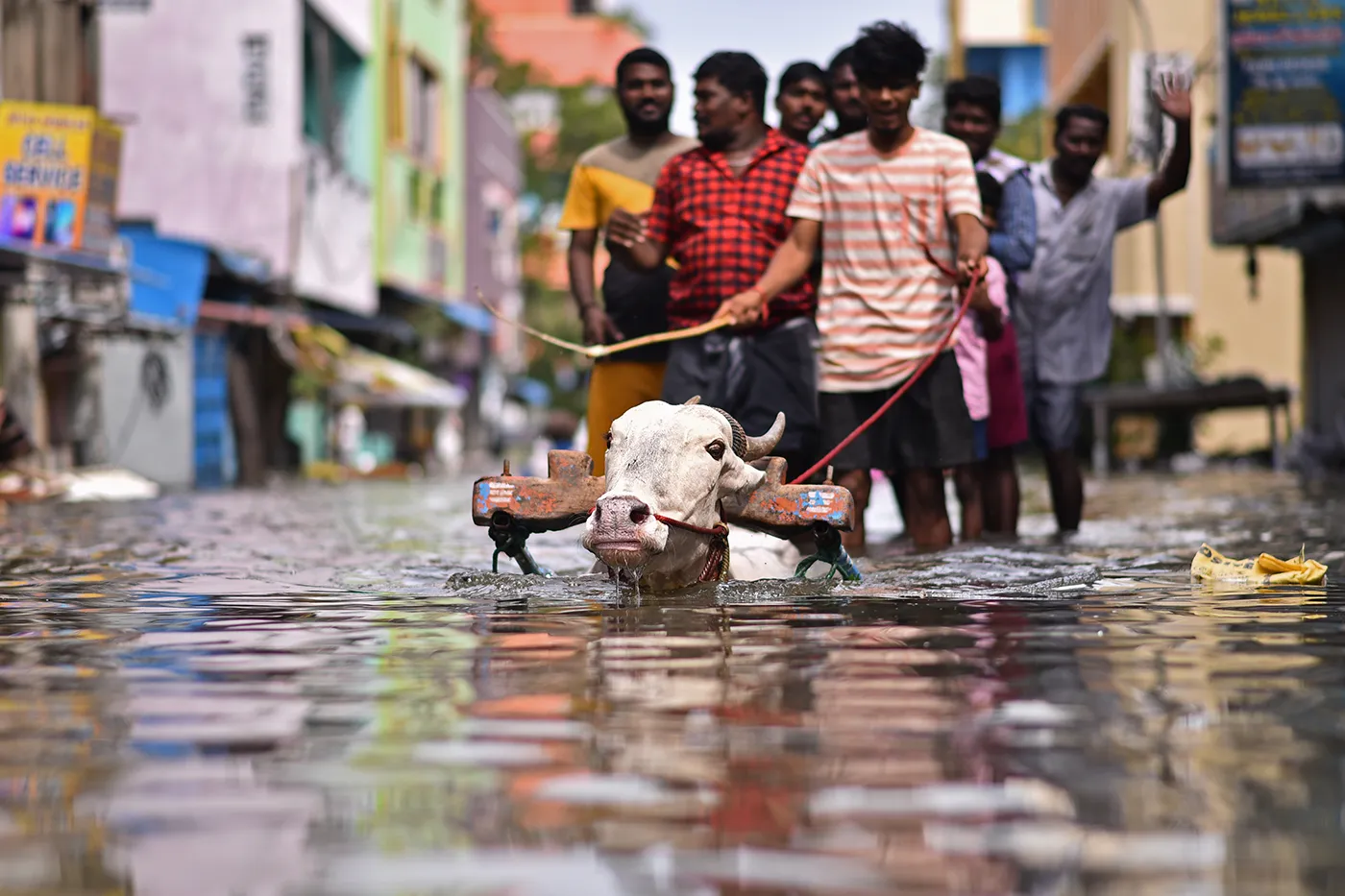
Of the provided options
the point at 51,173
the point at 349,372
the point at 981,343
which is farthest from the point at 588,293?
the point at 349,372

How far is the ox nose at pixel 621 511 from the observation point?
632cm

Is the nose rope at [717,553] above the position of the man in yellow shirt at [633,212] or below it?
below

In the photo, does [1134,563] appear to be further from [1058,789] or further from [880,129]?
[1058,789]

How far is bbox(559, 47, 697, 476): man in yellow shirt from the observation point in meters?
9.21

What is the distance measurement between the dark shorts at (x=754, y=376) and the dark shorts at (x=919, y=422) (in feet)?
0.34

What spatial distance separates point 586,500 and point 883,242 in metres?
1.99

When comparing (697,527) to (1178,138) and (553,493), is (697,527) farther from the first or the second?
(1178,138)

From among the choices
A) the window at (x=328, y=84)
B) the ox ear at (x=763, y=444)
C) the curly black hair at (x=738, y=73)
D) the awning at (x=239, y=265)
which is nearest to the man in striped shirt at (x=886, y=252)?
the curly black hair at (x=738, y=73)

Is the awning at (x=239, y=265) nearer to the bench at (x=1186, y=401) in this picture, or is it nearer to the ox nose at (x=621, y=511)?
the bench at (x=1186, y=401)

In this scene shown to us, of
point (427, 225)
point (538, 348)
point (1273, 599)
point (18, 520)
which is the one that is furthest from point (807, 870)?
point (538, 348)

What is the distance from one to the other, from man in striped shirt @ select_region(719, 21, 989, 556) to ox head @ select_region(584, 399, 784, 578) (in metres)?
1.47

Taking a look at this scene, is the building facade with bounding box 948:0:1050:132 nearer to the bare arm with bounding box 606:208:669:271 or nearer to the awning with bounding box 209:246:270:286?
the awning with bounding box 209:246:270:286

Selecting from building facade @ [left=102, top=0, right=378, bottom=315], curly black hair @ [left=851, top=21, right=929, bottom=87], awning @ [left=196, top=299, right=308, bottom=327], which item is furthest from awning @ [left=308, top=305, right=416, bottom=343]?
curly black hair @ [left=851, top=21, right=929, bottom=87]

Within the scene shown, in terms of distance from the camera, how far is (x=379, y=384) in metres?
36.1
